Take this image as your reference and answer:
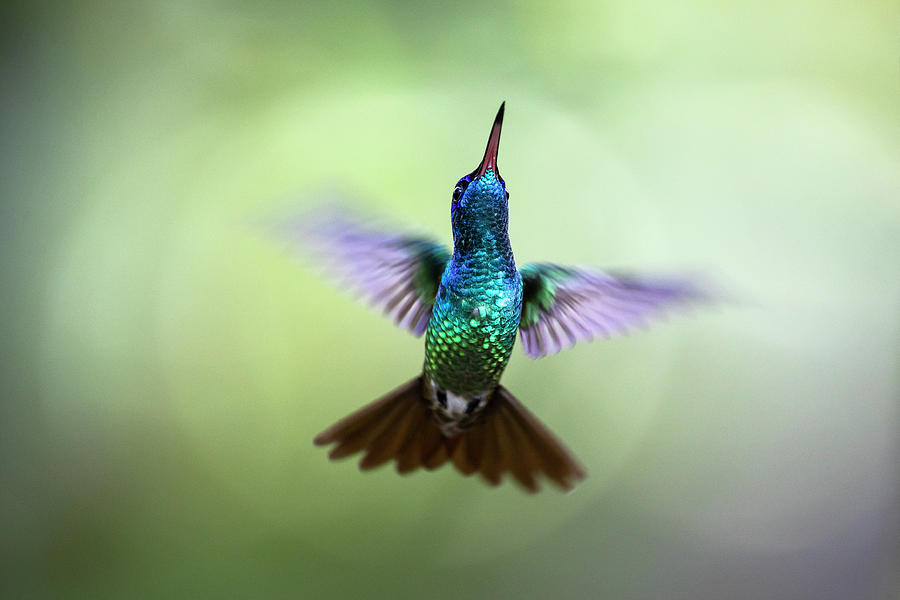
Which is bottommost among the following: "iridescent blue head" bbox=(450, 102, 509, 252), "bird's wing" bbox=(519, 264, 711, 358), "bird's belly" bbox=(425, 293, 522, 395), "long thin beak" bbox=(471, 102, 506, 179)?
"bird's belly" bbox=(425, 293, 522, 395)

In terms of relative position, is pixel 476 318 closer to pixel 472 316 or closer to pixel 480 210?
pixel 472 316

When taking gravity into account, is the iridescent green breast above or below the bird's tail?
above

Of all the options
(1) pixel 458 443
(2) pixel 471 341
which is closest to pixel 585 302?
(2) pixel 471 341

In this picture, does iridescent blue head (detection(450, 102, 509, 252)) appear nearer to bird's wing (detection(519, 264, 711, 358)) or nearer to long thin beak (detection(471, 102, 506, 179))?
long thin beak (detection(471, 102, 506, 179))

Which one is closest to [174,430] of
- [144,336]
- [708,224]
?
[144,336]

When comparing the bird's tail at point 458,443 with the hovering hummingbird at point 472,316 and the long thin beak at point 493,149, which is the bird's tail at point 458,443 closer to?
the hovering hummingbird at point 472,316

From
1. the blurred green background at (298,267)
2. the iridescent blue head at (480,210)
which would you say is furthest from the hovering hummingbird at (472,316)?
the blurred green background at (298,267)

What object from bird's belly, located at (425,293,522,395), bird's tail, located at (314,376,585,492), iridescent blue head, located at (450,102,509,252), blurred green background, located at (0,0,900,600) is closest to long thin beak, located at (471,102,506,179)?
iridescent blue head, located at (450,102,509,252)
